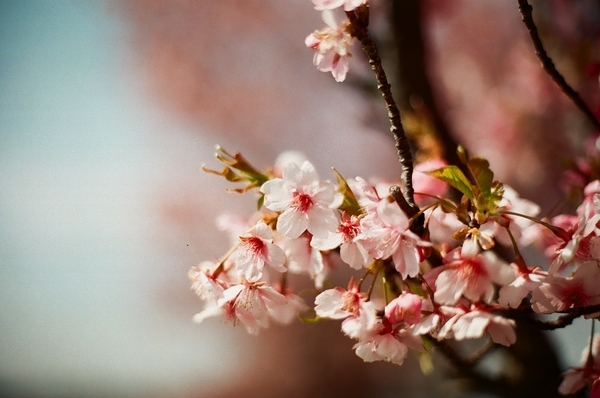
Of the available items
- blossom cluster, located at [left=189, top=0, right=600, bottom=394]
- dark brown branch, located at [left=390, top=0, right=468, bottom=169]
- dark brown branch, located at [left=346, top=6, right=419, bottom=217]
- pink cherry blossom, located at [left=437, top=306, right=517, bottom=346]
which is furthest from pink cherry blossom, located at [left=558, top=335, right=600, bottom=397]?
dark brown branch, located at [left=390, top=0, right=468, bottom=169]

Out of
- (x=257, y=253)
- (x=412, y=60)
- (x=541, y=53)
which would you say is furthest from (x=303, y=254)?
(x=412, y=60)

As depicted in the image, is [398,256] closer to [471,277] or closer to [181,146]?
[471,277]

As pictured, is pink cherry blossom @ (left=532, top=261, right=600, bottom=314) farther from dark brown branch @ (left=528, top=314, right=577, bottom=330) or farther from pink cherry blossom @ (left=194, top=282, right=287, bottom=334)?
pink cherry blossom @ (left=194, top=282, right=287, bottom=334)

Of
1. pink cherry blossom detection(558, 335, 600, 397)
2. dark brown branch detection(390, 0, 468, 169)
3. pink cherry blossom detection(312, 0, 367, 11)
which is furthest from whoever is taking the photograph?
dark brown branch detection(390, 0, 468, 169)

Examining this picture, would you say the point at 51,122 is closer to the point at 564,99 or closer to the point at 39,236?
the point at 39,236

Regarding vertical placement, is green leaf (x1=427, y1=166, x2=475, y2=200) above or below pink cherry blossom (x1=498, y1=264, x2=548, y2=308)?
above
